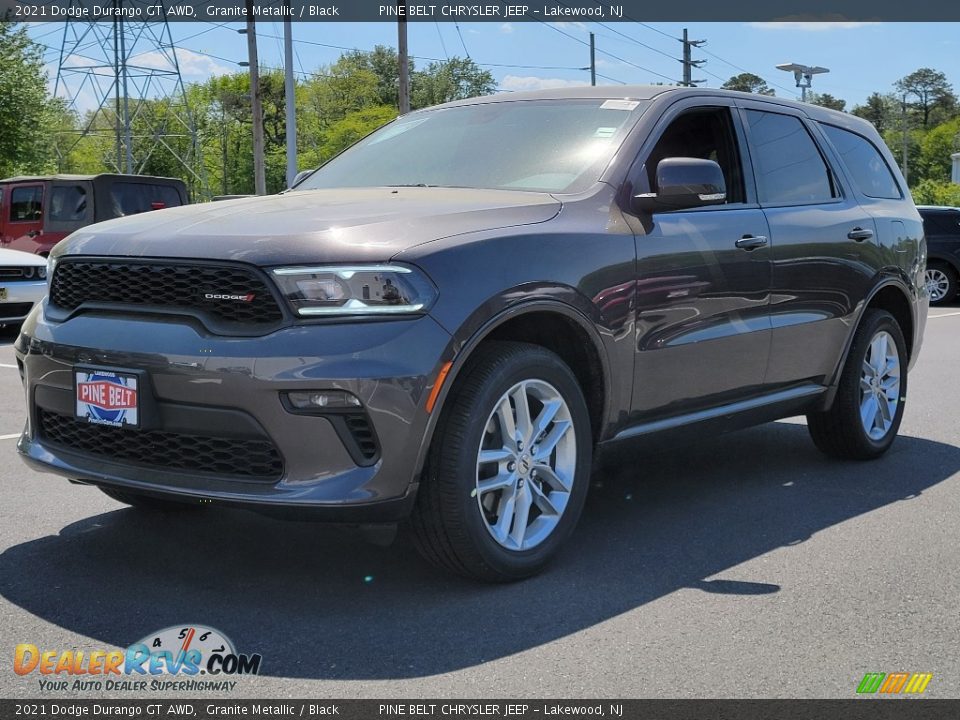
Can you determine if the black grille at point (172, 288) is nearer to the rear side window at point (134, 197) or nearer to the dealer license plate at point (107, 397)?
the dealer license plate at point (107, 397)

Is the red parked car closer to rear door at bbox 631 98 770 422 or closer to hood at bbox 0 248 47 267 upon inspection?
hood at bbox 0 248 47 267

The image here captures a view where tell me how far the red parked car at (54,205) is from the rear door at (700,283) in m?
12.7

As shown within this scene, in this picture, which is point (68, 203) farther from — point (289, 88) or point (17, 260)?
point (289, 88)

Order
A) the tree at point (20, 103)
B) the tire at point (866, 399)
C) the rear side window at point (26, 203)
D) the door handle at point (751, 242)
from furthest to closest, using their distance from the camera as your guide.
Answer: the tree at point (20, 103) → the rear side window at point (26, 203) → the tire at point (866, 399) → the door handle at point (751, 242)

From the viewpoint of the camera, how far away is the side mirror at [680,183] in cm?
460

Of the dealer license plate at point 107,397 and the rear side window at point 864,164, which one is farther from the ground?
the rear side window at point 864,164

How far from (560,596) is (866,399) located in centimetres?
295

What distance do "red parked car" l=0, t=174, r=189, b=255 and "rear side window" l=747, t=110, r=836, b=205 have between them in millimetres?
12354

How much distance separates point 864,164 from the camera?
6.55 m

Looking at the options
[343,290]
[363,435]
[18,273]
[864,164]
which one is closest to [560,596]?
[363,435]

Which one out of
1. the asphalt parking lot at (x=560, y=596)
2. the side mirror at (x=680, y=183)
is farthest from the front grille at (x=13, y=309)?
the side mirror at (x=680, y=183)

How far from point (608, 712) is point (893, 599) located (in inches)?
56.6

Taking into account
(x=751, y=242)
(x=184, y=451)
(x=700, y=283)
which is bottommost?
(x=184, y=451)

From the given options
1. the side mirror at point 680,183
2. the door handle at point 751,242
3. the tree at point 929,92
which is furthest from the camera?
the tree at point 929,92
